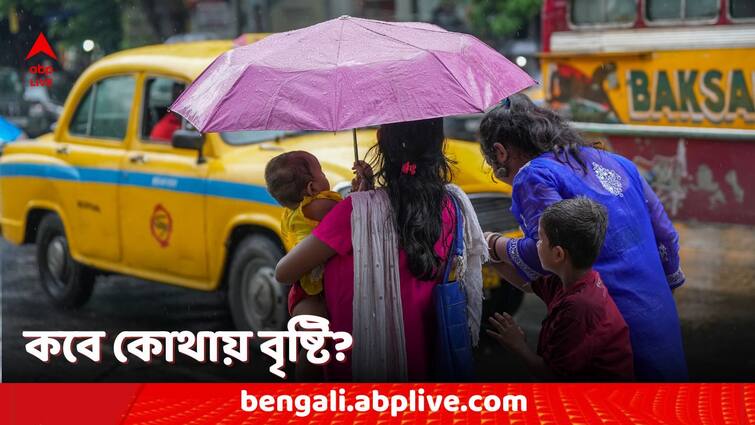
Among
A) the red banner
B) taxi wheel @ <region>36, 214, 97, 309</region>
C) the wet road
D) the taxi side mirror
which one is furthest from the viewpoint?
taxi wheel @ <region>36, 214, 97, 309</region>

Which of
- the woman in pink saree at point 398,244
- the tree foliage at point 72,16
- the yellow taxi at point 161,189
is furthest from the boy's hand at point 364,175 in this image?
the tree foliage at point 72,16

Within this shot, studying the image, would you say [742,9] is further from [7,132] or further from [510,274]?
[7,132]

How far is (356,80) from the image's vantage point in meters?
3.07

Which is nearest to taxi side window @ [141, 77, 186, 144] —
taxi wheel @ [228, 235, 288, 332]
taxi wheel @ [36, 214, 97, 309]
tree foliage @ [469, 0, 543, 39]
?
taxi wheel @ [228, 235, 288, 332]

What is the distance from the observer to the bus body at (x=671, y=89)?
5.84 metres

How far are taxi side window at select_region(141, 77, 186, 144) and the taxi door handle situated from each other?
10 cm

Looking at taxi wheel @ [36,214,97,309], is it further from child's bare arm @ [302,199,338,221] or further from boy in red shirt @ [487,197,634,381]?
boy in red shirt @ [487,197,634,381]

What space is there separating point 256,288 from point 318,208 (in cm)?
221

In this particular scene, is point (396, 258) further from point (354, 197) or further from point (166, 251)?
point (166, 251)

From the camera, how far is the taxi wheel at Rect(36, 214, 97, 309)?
6441mm

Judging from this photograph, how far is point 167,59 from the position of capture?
19.5 ft

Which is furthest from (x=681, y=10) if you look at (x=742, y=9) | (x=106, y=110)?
(x=106, y=110)

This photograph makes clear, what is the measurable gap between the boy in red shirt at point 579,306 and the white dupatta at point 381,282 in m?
0.23

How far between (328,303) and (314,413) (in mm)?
826
